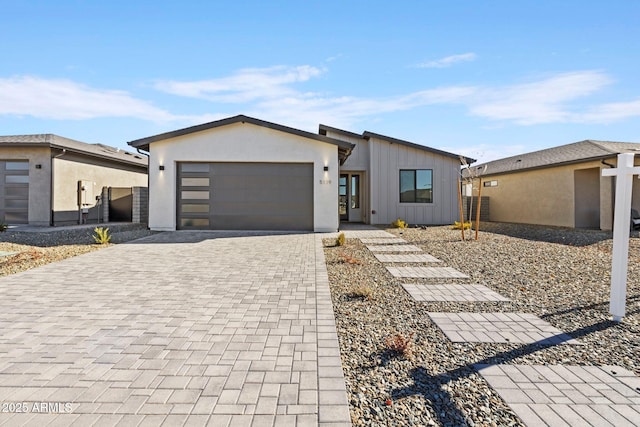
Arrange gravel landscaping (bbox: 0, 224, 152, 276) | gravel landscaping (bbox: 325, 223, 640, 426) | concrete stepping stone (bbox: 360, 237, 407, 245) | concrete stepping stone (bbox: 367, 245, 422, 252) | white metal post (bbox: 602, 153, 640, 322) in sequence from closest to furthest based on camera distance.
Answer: gravel landscaping (bbox: 325, 223, 640, 426), white metal post (bbox: 602, 153, 640, 322), gravel landscaping (bbox: 0, 224, 152, 276), concrete stepping stone (bbox: 367, 245, 422, 252), concrete stepping stone (bbox: 360, 237, 407, 245)

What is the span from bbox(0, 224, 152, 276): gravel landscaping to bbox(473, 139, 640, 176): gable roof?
1576 cm

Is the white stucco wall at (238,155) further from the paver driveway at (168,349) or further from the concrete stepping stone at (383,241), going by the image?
the paver driveway at (168,349)

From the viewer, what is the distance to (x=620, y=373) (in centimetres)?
230

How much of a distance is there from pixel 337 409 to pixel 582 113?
53.8 feet

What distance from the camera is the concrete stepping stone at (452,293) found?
13.5ft

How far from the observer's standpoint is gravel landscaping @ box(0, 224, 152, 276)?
19.3 feet

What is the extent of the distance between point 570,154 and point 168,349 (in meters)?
17.0

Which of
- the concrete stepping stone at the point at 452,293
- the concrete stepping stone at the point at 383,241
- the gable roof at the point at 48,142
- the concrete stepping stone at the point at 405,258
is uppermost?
the gable roof at the point at 48,142

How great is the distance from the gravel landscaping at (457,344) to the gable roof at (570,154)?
300 inches

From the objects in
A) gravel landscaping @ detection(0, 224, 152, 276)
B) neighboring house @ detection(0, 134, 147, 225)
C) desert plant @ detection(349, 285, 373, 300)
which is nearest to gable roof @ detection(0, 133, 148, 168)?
neighboring house @ detection(0, 134, 147, 225)

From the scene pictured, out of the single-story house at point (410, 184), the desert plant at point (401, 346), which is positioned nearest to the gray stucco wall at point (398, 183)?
the single-story house at point (410, 184)

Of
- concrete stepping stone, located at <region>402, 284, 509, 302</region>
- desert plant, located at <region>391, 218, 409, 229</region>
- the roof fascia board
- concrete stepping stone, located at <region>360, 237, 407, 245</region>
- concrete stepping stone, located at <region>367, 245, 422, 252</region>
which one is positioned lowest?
concrete stepping stone, located at <region>402, 284, 509, 302</region>

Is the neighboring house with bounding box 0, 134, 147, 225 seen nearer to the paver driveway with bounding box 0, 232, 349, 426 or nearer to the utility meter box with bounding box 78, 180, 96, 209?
the utility meter box with bounding box 78, 180, 96, 209

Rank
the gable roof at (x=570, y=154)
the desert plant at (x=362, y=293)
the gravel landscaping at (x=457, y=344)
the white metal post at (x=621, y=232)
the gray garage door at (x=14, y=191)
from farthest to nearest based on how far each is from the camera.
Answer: the gray garage door at (x=14, y=191) < the gable roof at (x=570, y=154) < the desert plant at (x=362, y=293) < the white metal post at (x=621, y=232) < the gravel landscaping at (x=457, y=344)
